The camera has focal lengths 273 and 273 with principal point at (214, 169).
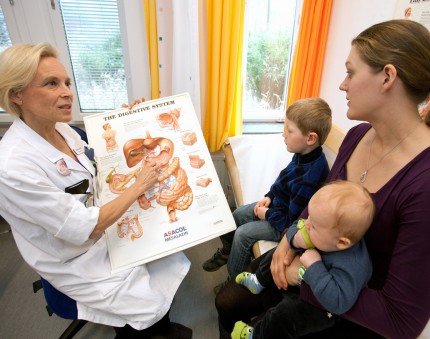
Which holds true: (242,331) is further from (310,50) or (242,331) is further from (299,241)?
(310,50)

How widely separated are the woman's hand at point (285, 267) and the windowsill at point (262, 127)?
5.79 feet

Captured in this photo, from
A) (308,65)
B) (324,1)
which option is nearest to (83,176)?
(308,65)

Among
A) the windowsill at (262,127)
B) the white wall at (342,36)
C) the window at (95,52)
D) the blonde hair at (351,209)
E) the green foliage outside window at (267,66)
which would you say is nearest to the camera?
the blonde hair at (351,209)

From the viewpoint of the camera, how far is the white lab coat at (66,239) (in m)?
1.02

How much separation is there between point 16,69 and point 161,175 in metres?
0.73

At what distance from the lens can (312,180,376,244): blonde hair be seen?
85cm

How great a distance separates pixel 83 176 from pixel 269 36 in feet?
6.96

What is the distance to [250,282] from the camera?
1.27 meters

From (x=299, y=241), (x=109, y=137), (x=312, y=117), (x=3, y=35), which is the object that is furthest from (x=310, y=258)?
(x=3, y=35)

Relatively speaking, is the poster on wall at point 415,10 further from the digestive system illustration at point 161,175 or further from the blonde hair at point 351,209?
the digestive system illustration at point 161,175

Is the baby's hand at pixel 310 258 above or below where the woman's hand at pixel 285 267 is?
above

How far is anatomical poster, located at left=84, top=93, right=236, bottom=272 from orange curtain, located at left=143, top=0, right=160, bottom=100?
2.81ft

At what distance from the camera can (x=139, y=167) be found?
1.38m

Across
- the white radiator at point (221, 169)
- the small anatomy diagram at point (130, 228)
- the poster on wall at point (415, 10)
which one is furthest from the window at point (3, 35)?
the poster on wall at point (415, 10)
